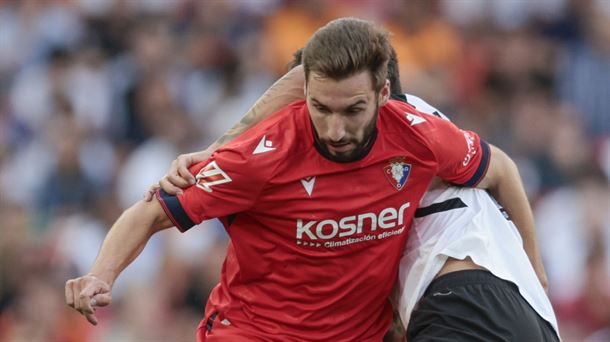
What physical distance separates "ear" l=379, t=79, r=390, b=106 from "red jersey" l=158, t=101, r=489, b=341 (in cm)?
11

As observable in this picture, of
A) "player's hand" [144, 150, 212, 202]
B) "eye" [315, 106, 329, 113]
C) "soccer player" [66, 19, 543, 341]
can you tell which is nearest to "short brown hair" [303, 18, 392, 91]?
"soccer player" [66, 19, 543, 341]

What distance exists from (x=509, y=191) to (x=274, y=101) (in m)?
1.10

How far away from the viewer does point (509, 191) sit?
573 cm

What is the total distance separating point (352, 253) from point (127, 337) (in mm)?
3817

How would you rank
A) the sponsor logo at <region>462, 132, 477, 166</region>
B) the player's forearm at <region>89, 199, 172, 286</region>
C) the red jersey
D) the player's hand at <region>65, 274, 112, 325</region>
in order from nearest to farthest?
1. the player's hand at <region>65, 274, 112, 325</region>
2. the player's forearm at <region>89, 199, 172, 286</region>
3. the red jersey
4. the sponsor logo at <region>462, 132, 477, 166</region>

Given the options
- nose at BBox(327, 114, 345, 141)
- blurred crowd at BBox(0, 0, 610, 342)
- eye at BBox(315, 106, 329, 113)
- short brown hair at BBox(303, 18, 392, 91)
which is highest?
short brown hair at BBox(303, 18, 392, 91)

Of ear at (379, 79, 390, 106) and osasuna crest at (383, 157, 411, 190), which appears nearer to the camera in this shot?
ear at (379, 79, 390, 106)

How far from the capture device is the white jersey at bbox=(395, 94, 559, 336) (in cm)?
541

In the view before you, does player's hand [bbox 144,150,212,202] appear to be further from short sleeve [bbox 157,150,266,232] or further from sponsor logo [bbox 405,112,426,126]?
sponsor logo [bbox 405,112,426,126]

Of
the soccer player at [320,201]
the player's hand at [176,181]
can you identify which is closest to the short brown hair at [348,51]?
the soccer player at [320,201]

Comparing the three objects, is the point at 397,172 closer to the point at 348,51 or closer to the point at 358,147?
the point at 358,147

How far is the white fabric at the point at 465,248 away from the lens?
17.7 feet

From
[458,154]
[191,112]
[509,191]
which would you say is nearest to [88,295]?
[458,154]

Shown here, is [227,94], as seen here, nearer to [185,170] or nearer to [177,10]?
[177,10]
